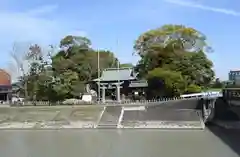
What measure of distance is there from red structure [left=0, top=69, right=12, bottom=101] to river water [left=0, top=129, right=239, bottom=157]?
35463 mm

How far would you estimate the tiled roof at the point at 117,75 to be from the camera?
5828 centimetres

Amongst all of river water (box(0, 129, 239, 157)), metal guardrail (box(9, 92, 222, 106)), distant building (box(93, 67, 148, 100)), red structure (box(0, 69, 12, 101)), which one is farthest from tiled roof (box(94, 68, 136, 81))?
red structure (box(0, 69, 12, 101))

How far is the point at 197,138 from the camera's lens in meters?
31.0

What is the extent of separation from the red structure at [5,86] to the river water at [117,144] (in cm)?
3546

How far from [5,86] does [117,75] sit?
78.4 ft

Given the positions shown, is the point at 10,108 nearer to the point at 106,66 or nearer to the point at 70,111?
the point at 70,111

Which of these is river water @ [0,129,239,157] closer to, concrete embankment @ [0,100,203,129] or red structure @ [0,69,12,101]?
concrete embankment @ [0,100,203,129]

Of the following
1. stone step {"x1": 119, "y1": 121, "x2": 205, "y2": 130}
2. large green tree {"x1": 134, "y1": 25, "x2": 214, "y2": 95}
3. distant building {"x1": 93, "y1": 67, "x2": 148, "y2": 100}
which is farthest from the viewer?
distant building {"x1": 93, "y1": 67, "x2": 148, "y2": 100}

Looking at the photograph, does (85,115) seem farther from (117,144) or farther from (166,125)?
(117,144)

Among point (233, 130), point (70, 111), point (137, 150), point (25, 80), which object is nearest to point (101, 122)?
point (70, 111)

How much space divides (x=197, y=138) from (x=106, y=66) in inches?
1458

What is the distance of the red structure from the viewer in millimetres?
71500

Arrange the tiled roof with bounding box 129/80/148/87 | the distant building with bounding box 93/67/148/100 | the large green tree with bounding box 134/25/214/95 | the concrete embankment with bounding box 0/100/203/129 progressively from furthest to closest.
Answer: the distant building with bounding box 93/67/148/100
the tiled roof with bounding box 129/80/148/87
the large green tree with bounding box 134/25/214/95
the concrete embankment with bounding box 0/100/203/129

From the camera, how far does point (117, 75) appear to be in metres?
58.2
